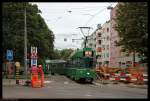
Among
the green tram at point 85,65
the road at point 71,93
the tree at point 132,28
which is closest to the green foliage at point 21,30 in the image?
the green tram at point 85,65

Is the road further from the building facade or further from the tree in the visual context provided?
the building facade

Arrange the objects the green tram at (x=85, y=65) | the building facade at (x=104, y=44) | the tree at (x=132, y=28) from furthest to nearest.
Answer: the building facade at (x=104, y=44)
the green tram at (x=85, y=65)
the tree at (x=132, y=28)

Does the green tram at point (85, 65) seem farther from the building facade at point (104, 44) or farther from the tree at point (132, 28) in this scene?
the building facade at point (104, 44)

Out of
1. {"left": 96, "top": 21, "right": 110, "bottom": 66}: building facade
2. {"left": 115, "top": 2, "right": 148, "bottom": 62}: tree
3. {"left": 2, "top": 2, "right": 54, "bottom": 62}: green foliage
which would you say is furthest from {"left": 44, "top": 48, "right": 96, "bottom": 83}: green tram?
{"left": 96, "top": 21, "right": 110, "bottom": 66}: building facade

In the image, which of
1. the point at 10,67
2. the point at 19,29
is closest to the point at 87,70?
the point at 10,67

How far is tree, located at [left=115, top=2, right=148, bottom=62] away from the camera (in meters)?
37.4

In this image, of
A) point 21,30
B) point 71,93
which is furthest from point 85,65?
point 21,30

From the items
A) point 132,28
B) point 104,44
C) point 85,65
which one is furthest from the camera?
point 104,44

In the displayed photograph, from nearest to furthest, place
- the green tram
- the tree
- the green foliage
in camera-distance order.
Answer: the tree, the green tram, the green foliage

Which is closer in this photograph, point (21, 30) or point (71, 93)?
point (71, 93)

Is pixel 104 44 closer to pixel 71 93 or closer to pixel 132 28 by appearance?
pixel 132 28

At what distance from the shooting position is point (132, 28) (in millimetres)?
38656

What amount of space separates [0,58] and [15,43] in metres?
40.0

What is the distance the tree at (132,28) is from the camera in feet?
123
